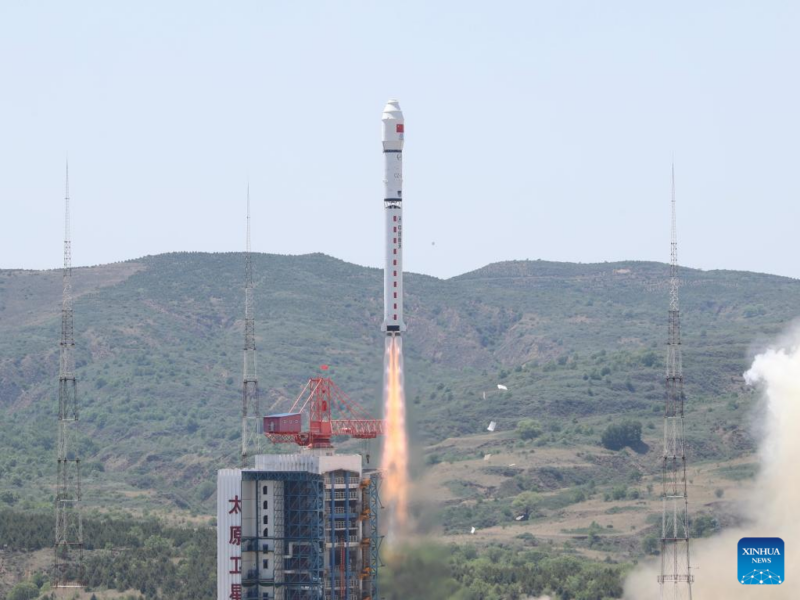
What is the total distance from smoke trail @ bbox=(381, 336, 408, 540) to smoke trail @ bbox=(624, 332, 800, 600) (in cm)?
3048

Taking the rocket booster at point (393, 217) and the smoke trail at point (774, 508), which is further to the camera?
the smoke trail at point (774, 508)

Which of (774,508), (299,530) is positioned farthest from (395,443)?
(774,508)

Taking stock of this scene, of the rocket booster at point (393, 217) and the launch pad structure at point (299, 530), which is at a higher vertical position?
the rocket booster at point (393, 217)

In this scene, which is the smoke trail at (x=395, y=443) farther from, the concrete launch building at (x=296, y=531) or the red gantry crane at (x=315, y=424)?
the concrete launch building at (x=296, y=531)

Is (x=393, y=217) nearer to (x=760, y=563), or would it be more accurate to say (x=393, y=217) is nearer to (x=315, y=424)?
(x=315, y=424)

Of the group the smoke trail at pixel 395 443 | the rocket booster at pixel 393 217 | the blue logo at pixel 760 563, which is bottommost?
the blue logo at pixel 760 563

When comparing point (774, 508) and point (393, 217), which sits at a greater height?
point (393, 217)

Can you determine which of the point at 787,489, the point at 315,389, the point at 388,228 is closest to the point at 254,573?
the point at 315,389

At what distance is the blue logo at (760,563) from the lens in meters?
128

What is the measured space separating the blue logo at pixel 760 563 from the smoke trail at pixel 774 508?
132 ft

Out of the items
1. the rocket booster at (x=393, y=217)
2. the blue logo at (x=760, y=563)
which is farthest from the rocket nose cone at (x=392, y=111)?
the blue logo at (x=760, y=563)

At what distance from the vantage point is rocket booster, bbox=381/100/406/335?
17100 centimetres

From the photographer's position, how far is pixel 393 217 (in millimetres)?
172625

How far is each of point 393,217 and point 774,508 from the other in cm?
4450
